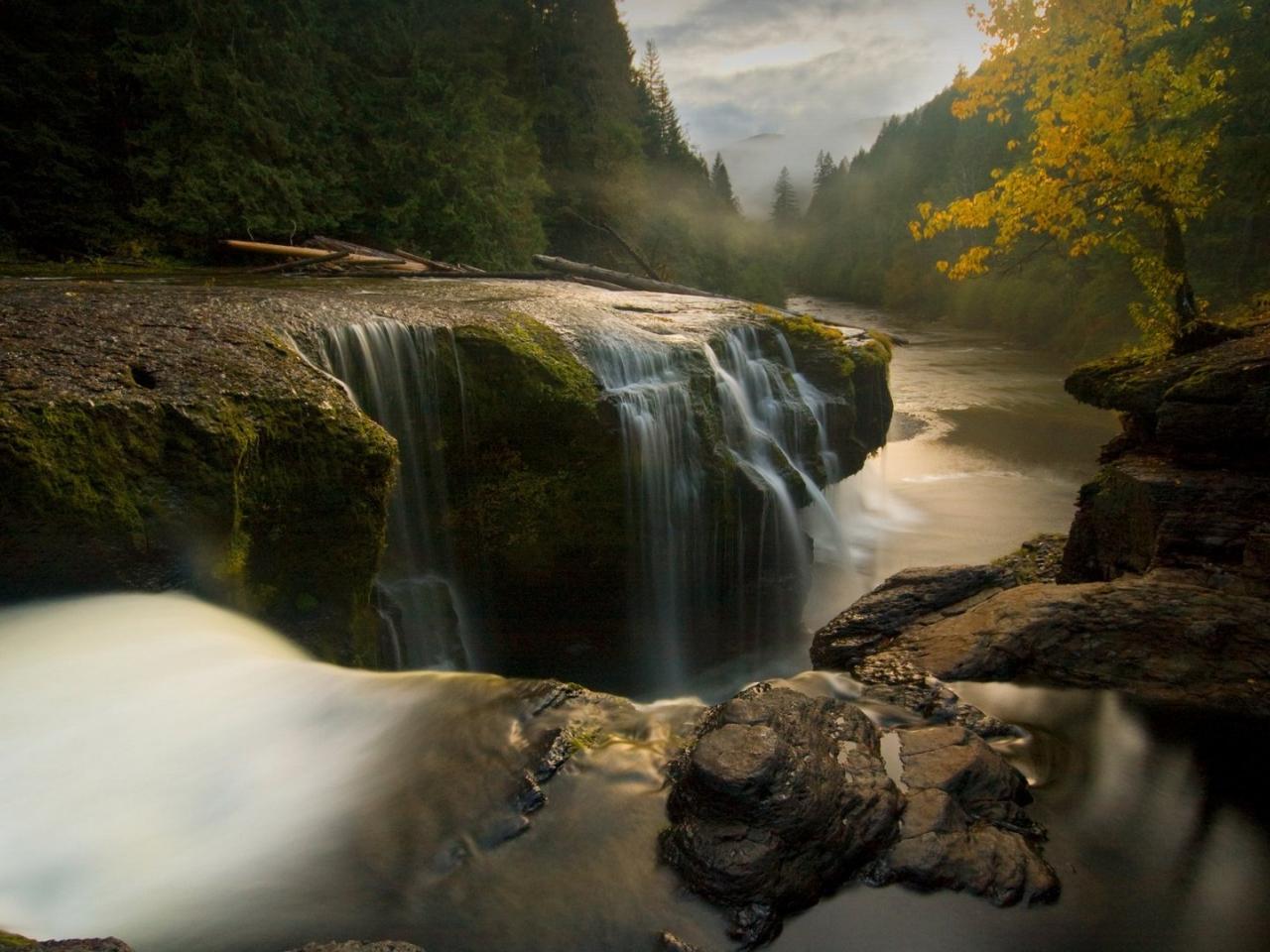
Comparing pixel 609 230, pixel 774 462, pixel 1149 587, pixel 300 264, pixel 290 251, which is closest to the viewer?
pixel 1149 587

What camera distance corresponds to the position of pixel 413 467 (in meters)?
6.52

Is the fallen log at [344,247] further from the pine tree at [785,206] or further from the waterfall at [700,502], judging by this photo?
the pine tree at [785,206]

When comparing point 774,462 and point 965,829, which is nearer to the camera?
point 965,829

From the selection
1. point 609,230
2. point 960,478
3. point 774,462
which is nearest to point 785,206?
point 609,230

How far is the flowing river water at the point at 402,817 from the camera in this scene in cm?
241

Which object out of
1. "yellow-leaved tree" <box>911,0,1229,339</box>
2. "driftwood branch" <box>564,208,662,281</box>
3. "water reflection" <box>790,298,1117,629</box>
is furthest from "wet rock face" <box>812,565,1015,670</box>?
"driftwood branch" <box>564,208,662,281</box>

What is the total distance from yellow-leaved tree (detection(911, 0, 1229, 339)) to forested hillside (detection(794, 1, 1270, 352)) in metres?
0.60

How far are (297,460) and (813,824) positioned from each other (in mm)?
3668

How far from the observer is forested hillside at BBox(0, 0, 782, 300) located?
1212cm

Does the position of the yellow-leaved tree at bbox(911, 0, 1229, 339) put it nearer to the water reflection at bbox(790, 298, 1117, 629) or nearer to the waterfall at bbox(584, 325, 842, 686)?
the waterfall at bbox(584, 325, 842, 686)

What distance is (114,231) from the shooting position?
12383 millimetres

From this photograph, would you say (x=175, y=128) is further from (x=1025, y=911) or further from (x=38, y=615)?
(x=1025, y=911)

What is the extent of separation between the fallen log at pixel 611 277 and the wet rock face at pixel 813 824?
53.3 ft

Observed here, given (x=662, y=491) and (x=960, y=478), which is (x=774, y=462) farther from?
(x=960, y=478)
